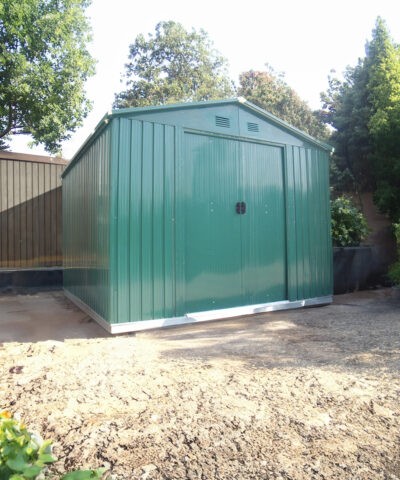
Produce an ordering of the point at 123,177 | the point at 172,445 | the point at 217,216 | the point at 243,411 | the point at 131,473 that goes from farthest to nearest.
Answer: the point at 217,216, the point at 123,177, the point at 243,411, the point at 172,445, the point at 131,473

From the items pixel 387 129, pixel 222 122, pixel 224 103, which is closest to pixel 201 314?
pixel 222 122

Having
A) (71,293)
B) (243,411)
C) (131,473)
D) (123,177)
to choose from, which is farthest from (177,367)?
(71,293)

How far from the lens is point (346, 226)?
8203 mm

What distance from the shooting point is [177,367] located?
126 inches

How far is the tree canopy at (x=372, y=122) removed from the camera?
9297 mm

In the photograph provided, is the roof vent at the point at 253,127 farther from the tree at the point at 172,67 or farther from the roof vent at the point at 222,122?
the tree at the point at 172,67

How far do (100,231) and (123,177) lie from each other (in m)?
0.84

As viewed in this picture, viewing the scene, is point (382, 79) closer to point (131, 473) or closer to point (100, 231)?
point (100, 231)

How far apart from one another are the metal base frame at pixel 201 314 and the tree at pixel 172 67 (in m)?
17.3

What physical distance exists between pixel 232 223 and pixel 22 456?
14.2ft

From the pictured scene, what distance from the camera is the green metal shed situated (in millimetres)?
4645

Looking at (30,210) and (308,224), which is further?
(30,210)

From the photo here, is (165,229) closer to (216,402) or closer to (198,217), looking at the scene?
(198,217)

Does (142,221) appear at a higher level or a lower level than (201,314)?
higher
